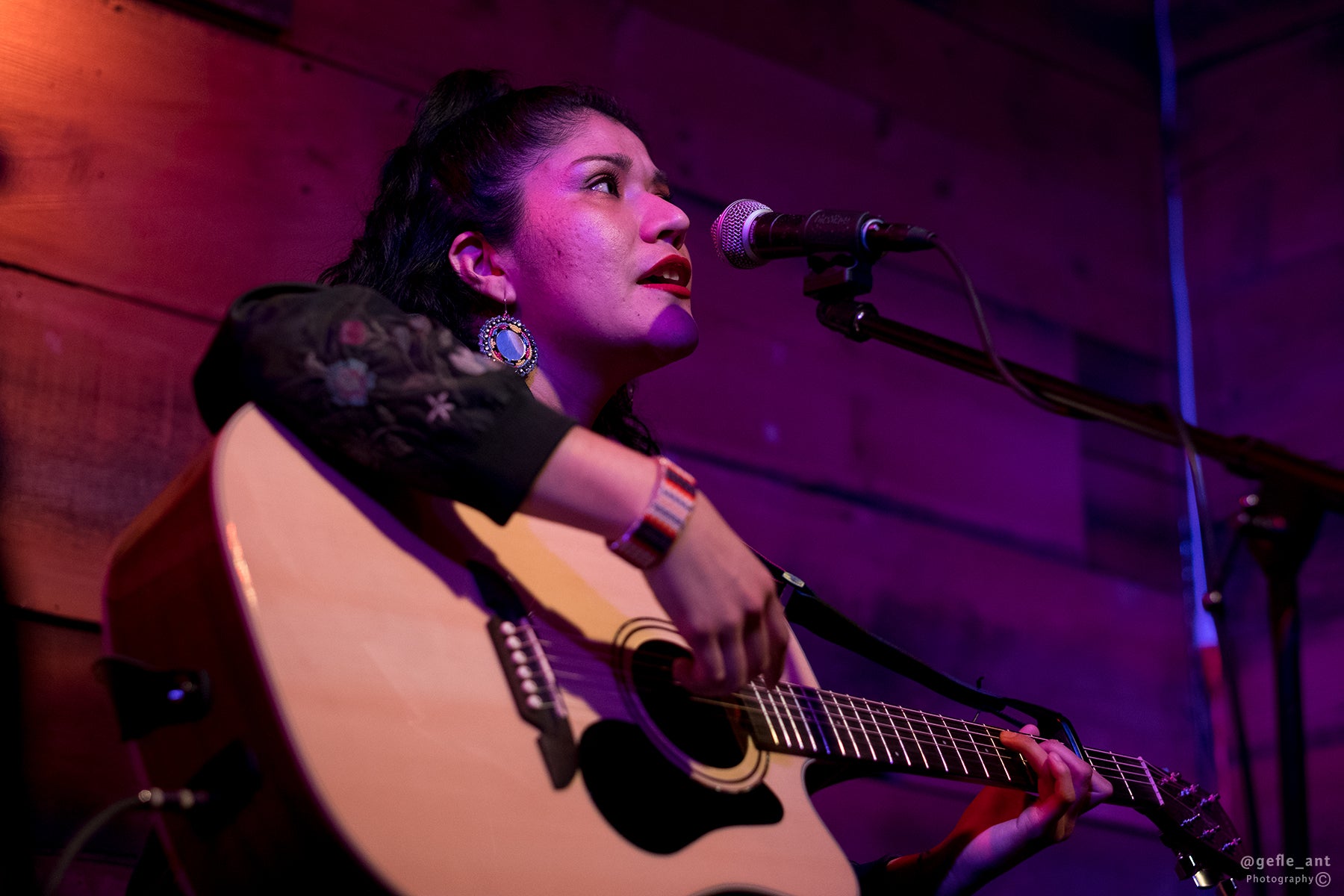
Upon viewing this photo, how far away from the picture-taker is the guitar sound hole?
1.55 metres

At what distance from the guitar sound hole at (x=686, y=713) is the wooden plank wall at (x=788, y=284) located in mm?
1098

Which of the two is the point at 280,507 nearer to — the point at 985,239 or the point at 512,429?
the point at 512,429

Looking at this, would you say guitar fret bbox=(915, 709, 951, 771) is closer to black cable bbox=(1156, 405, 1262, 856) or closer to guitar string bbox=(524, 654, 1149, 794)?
guitar string bbox=(524, 654, 1149, 794)

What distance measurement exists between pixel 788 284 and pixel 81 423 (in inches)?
68.8

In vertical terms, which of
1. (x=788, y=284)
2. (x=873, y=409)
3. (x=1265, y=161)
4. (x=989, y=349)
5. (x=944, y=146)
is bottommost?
(x=989, y=349)

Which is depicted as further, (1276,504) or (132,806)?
(1276,504)

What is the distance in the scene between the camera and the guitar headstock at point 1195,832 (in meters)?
2.09

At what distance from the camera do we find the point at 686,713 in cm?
158

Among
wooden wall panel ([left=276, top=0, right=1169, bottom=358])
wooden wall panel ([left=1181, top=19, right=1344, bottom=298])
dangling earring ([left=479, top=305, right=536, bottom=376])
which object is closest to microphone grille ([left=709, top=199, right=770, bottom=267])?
dangling earring ([left=479, top=305, right=536, bottom=376])

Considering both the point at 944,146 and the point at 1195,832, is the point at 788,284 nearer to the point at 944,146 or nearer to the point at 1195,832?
the point at 944,146

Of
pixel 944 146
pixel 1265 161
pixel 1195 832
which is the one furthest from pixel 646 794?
pixel 1265 161

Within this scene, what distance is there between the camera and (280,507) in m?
1.32

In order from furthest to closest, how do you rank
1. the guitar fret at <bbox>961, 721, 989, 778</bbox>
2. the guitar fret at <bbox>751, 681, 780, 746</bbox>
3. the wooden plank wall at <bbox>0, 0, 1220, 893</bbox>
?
the wooden plank wall at <bbox>0, 0, 1220, 893</bbox> → the guitar fret at <bbox>961, 721, 989, 778</bbox> → the guitar fret at <bbox>751, 681, 780, 746</bbox>

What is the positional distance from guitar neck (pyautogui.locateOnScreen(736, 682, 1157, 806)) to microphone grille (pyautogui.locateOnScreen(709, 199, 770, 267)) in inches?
23.9
